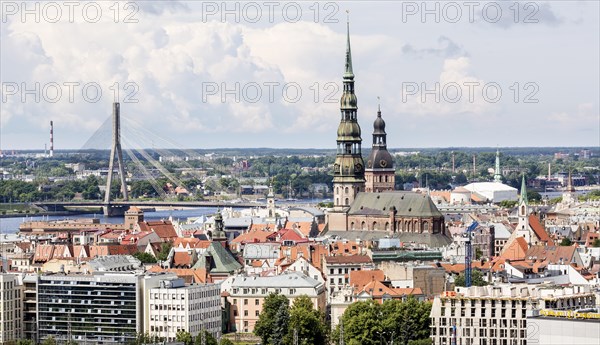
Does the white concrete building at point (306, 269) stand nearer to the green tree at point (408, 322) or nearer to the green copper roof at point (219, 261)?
the green copper roof at point (219, 261)

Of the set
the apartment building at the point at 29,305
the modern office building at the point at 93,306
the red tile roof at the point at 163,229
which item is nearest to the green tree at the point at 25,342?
the modern office building at the point at 93,306

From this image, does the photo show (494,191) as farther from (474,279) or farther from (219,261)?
(474,279)

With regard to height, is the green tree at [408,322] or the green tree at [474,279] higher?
the green tree at [474,279]

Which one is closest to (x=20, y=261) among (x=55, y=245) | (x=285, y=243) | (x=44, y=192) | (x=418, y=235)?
(x=55, y=245)

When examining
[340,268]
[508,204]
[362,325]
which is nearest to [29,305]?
[340,268]

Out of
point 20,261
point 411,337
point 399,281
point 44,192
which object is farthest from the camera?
point 44,192

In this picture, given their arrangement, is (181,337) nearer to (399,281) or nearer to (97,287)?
(97,287)
